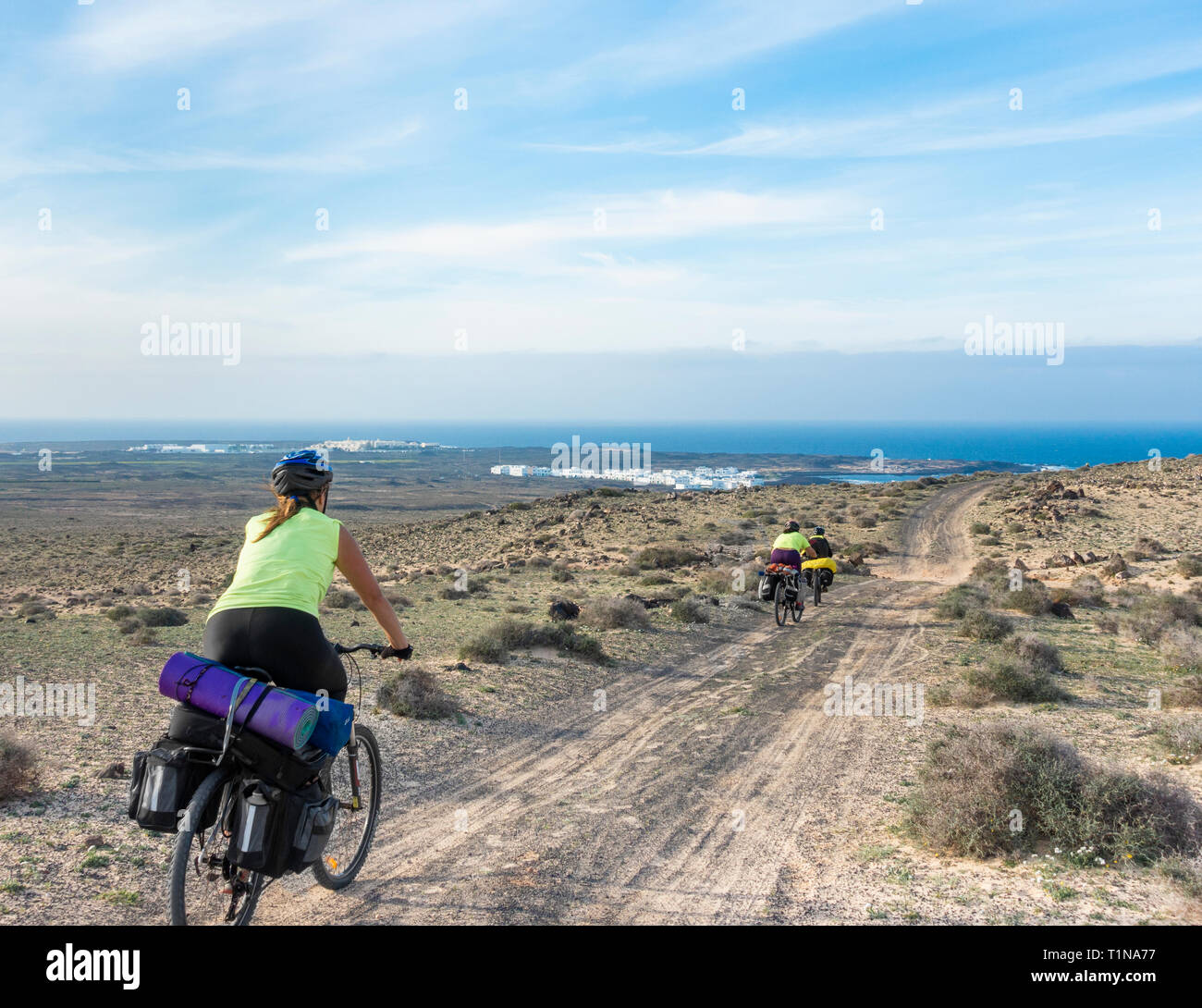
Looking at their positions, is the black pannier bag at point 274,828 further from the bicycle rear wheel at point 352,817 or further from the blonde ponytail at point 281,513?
the blonde ponytail at point 281,513

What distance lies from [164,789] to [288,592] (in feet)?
3.27

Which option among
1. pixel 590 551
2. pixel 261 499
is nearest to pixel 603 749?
pixel 590 551

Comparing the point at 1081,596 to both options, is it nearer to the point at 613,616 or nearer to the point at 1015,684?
the point at 1015,684

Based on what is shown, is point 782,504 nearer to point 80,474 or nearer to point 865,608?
point 865,608

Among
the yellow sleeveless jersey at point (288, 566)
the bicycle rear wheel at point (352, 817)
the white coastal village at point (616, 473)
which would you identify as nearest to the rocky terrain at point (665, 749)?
the bicycle rear wheel at point (352, 817)

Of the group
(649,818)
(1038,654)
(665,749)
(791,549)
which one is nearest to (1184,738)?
(665,749)

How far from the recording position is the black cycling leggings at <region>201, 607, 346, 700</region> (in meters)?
3.89

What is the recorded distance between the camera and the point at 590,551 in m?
32.8

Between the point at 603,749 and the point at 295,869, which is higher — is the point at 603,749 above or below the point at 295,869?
below

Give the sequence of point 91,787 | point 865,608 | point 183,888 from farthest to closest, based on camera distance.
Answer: point 865,608 < point 91,787 < point 183,888

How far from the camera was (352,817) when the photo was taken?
558 cm

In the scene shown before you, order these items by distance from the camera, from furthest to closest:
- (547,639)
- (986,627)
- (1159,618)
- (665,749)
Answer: (1159,618), (986,627), (547,639), (665,749)

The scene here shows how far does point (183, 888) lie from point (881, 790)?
18.5 ft

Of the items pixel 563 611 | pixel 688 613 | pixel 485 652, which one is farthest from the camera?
pixel 688 613
